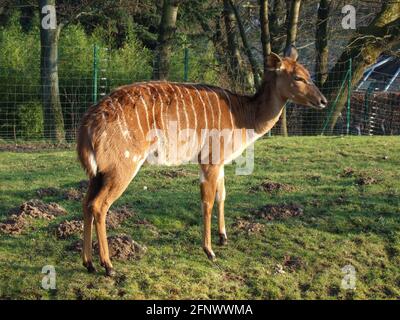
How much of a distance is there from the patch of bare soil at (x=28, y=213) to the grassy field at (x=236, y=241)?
0.10m

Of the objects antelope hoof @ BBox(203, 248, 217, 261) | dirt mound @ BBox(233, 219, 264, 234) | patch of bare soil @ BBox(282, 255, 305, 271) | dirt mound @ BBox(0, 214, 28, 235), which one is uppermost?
dirt mound @ BBox(0, 214, 28, 235)

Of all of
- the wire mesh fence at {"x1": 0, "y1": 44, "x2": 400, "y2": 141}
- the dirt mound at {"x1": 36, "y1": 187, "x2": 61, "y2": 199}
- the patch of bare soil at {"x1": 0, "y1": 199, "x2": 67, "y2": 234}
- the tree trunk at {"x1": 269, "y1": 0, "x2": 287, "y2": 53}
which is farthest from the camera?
the tree trunk at {"x1": 269, "y1": 0, "x2": 287, "y2": 53}

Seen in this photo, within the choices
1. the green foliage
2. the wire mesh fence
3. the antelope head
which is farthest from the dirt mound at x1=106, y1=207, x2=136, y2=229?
the green foliage

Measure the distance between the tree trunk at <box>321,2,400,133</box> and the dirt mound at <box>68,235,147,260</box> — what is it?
832cm

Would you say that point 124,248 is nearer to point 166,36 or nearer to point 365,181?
point 365,181

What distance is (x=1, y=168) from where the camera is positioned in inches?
350

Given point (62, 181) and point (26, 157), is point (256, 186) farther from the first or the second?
point (26, 157)

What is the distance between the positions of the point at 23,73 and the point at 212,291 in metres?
9.14

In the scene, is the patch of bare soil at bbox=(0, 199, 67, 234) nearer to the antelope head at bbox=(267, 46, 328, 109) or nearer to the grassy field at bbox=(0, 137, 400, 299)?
the grassy field at bbox=(0, 137, 400, 299)

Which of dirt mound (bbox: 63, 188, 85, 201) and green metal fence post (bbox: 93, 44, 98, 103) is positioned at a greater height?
green metal fence post (bbox: 93, 44, 98, 103)

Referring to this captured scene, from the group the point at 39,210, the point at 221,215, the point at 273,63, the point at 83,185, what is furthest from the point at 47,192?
the point at 273,63

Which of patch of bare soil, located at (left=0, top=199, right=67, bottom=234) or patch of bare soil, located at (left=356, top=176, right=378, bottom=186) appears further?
patch of bare soil, located at (left=356, top=176, right=378, bottom=186)

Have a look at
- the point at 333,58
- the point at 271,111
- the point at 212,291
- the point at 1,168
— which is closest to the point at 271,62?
the point at 271,111

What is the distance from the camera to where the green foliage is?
1334 centimetres
